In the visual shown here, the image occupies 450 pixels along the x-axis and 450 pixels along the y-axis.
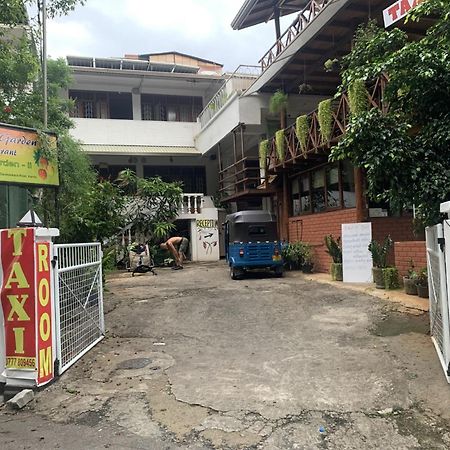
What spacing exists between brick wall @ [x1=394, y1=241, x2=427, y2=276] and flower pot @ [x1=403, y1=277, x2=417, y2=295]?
0.41 m

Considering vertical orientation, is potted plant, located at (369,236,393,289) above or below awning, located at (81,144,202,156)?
below

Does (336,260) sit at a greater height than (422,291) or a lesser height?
greater

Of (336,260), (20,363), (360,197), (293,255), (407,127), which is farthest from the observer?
(293,255)

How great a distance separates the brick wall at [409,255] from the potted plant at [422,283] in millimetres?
319

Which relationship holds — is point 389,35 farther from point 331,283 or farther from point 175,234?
point 175,234

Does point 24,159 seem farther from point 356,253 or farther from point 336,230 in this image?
point 336,230

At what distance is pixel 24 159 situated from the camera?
20.9 feet

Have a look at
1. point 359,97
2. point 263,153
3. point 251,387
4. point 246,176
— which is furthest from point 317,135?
point 251,387

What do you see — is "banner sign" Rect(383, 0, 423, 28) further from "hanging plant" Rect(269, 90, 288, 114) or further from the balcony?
the balcony

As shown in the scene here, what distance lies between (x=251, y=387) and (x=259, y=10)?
15.7 m

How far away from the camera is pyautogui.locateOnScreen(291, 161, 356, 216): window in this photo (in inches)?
475

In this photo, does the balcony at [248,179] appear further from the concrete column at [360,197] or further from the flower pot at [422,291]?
the flower pot at [422,291]

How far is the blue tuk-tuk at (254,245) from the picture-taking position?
12.2 meters

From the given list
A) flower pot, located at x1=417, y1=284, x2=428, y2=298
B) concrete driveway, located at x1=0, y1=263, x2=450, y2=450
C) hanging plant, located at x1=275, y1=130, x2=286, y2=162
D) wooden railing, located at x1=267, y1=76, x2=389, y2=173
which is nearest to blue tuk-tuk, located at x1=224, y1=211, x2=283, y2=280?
wooden railing, located at x1=267, y1=76, x2=389, y2=173
